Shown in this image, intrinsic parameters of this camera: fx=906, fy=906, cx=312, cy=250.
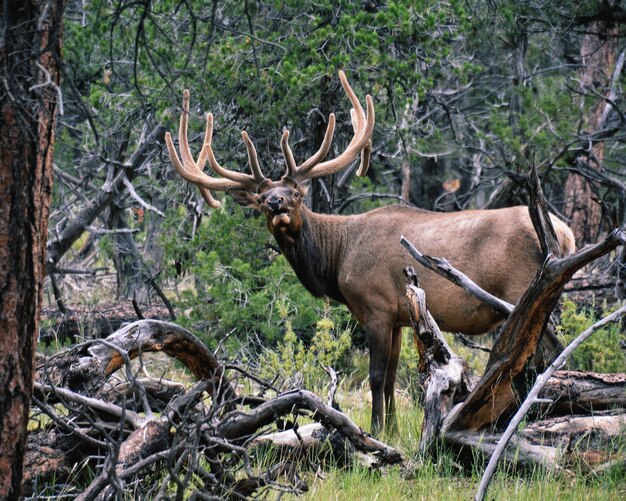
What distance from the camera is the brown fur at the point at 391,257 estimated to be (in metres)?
7.58

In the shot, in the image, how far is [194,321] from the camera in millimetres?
9508

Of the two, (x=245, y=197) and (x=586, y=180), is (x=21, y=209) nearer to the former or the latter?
(x=245, y=197)

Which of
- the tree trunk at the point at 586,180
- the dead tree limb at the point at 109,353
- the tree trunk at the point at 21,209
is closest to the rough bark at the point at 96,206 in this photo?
the dead tree limb at the point at 109,353

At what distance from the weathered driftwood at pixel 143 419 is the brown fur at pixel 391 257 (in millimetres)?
2381

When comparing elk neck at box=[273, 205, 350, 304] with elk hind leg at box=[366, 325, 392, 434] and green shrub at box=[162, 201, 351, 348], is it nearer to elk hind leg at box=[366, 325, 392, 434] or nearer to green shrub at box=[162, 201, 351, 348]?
green shrub at box=[162, 201, 351, 348]

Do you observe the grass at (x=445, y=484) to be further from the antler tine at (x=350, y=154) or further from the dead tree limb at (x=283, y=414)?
the antler tine at (x=350, y=154)

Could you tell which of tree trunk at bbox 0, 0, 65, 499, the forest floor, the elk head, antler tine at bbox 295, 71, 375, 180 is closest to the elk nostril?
the elk head

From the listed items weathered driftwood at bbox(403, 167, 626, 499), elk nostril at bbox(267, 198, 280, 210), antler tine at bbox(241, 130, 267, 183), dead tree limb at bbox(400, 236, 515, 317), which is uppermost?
antler tine at bbox(241, 130, 267, 183)

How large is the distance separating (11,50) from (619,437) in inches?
163

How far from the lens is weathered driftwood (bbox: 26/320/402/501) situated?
4480mm

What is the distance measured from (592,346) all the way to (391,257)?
6.75ft

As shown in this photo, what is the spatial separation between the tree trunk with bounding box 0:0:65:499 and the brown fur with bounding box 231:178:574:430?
14.2 ft

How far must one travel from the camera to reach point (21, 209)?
11.2 feet

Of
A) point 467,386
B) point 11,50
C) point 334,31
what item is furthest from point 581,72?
point 11,50
